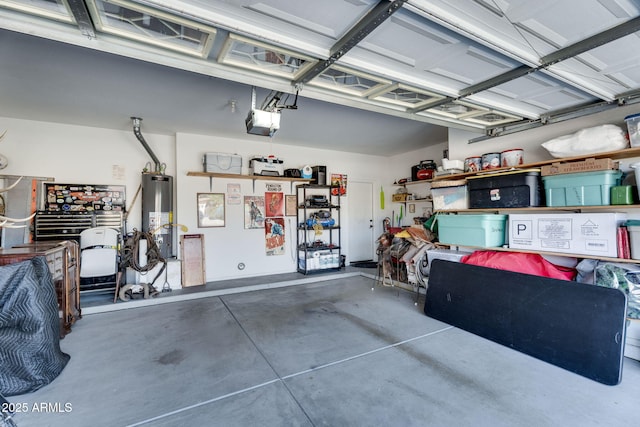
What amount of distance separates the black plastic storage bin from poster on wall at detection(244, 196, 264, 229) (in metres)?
3.82

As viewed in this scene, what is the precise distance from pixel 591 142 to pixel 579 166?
0.24m

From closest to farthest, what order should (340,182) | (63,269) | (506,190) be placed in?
(63,269)
(506,190)
(340,182)

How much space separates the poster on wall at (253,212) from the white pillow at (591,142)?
4.68m

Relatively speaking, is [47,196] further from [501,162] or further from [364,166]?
[501,162]

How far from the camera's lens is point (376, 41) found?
6.33 ft

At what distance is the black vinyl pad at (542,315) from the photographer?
2320 millimetres

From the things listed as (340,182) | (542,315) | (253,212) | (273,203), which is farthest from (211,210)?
(542,315)

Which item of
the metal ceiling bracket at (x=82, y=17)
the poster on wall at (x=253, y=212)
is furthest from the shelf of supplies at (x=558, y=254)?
the metal ceiling bracket at (x=82, y=17)

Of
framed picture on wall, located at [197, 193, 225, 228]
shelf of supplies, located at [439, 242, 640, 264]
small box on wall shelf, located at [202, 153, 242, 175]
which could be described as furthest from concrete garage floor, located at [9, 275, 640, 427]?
small box on wall shelf, located at [202, 153, 242, 175]

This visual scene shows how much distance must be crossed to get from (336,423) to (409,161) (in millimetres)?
6008

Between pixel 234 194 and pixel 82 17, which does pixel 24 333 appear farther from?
pixel 234 194

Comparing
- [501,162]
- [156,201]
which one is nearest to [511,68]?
[501,162]

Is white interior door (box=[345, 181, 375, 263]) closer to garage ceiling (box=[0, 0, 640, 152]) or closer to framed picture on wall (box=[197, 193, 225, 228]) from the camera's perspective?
framed picture on wall (box=[197, 193, 225, 228])

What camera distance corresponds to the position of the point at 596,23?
1.81 m
